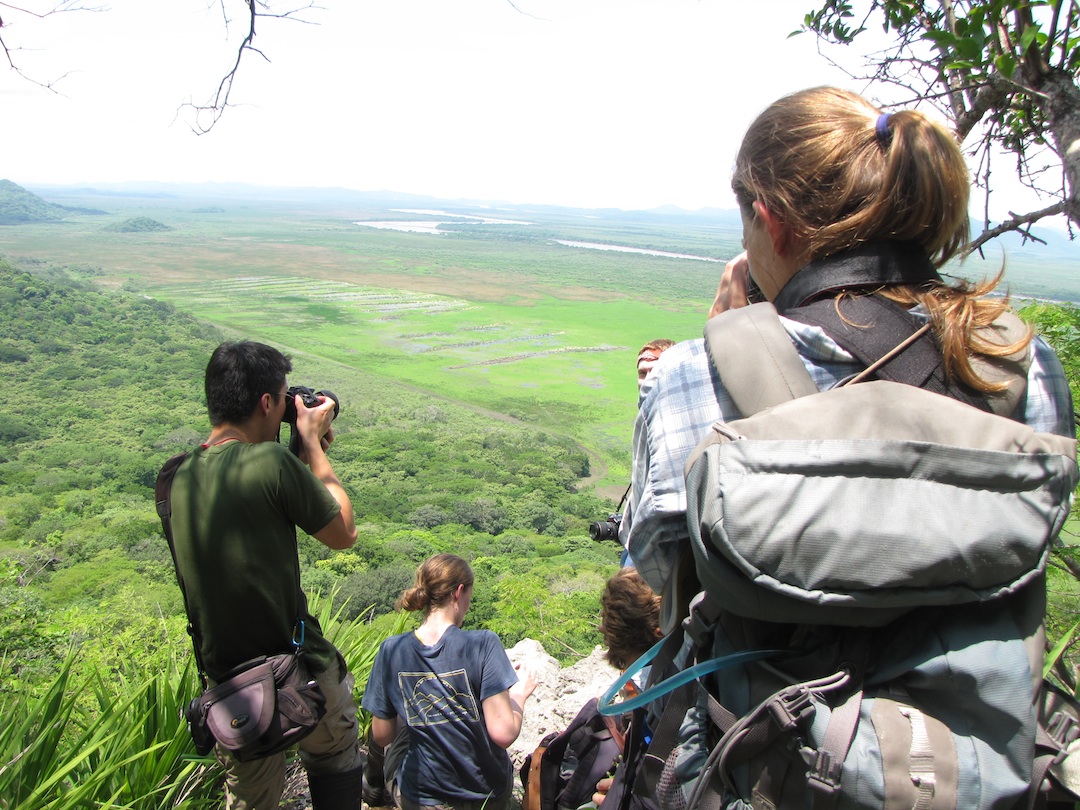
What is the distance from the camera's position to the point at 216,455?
1.76 meters

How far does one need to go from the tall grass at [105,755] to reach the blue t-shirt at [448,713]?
591mm

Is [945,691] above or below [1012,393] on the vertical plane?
below

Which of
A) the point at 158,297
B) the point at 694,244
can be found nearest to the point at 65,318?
the point at 158,297

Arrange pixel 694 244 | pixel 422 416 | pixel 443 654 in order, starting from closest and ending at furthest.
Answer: pixel 443 654, pixel 422 416, pixel 694 244

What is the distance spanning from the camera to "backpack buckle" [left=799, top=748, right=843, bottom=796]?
0.69 m

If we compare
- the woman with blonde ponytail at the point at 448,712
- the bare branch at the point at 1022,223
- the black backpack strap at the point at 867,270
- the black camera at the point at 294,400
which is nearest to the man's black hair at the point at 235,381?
the black camera at the point at 294,400

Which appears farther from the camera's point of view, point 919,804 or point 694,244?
point 694,244

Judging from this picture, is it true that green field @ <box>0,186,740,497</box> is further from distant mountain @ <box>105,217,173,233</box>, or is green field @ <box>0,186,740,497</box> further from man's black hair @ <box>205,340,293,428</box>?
man's black hair @ <box>205,340,293,428</box>

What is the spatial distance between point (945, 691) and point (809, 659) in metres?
0.12

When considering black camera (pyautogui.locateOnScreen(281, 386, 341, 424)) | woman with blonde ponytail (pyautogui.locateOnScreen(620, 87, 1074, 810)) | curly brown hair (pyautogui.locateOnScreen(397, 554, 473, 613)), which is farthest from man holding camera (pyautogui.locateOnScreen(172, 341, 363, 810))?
woman with blonde ponytail (pyautogui.locateOnScreen(620, 87, 1074, 810))

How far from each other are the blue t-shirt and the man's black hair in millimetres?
813

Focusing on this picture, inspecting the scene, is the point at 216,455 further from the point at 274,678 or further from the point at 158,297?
the point at 158,297

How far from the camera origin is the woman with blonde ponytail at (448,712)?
2.09 metres

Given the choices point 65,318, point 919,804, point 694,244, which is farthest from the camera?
point 694,244
